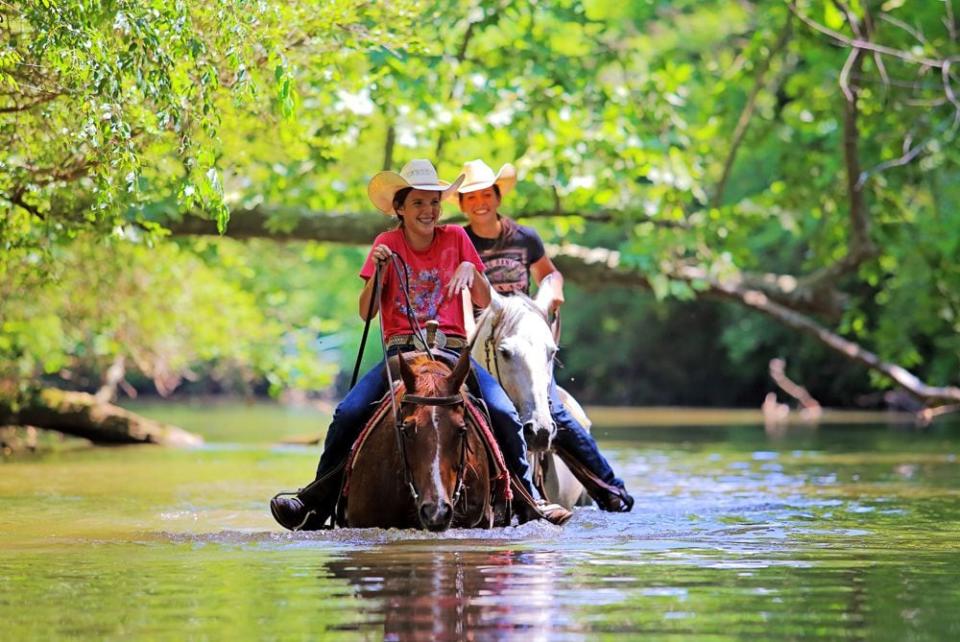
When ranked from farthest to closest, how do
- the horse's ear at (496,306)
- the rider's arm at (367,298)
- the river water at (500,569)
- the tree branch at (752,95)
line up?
the tree branch at (752,95)
the horse's ear at (496,306)
the rider's arm at (367,298)
the river water at (500,569)

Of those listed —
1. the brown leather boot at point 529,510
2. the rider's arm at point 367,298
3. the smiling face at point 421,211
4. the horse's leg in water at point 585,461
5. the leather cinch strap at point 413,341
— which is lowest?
the brown leather boot at point 529,510

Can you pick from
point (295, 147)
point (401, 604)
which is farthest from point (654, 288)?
point (401, 604)

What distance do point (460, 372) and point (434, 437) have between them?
0.41 metres

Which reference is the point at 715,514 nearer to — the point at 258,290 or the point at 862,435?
the point at 258,290

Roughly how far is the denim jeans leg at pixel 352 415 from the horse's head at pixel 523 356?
3.31 feet

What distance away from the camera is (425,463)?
30.4 ft

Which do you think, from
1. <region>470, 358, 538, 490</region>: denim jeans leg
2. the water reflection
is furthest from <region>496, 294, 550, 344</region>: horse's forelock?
the water reflection

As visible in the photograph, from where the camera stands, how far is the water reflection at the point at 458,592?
6234 millimetres

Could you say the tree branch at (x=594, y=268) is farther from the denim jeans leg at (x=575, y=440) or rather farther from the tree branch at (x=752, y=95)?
the denim jeans leg at (x=575, y=440)

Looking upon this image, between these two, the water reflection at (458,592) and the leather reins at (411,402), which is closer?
the water reflection at (458,592)

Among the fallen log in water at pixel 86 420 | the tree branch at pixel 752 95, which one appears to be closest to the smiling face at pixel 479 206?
the tree branch at pixel 752 95

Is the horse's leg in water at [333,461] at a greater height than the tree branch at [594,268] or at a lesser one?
lesser

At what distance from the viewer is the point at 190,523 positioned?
11898mm

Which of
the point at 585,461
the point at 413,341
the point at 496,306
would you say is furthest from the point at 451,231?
the point at 585,461
